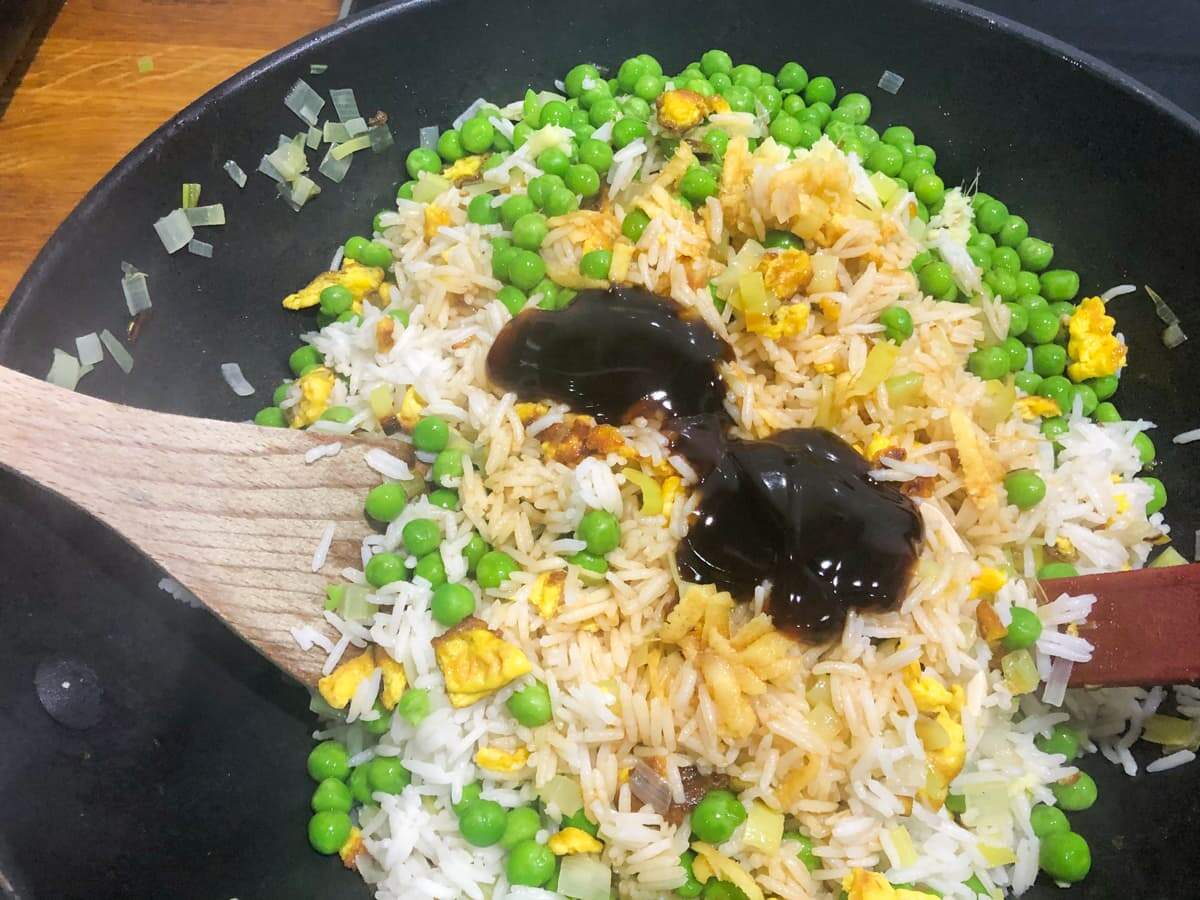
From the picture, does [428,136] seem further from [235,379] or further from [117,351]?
[117,351]

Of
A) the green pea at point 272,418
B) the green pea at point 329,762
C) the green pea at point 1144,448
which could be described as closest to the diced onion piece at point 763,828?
the green pea at point 329,762

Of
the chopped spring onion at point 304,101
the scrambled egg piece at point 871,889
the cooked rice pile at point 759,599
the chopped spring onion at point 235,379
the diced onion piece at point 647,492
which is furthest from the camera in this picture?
the chopped spring onion at point 235,379

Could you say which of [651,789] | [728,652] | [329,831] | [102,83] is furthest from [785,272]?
[102,83]

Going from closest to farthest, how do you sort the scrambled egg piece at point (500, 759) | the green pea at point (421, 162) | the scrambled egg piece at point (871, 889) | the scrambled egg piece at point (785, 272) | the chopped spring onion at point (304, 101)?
the scrambled egg piece at point (871, 889), the scrambled egg piece at point (500, 759), the scrambled egg piece at point (785, 272), the chopped spring onion at point (304, 101), the green pea at point (421, 162)

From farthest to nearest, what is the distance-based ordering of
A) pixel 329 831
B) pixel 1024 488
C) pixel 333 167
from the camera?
pixel 333 167 < pixel 1024 488 < pixel 329 831

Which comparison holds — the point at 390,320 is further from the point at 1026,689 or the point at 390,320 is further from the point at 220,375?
the point at 1026,689

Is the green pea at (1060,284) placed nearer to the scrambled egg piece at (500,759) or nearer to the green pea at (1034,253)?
the green pea at (1034,253)
